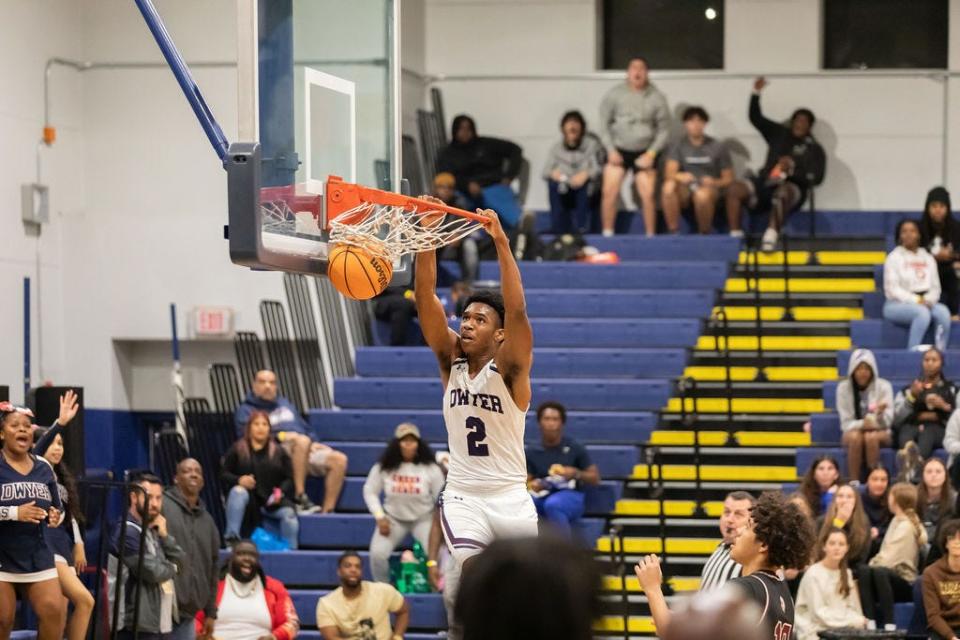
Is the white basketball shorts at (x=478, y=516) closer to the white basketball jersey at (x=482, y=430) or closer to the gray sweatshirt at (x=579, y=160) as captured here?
the white basketball jersey at (x=482, y=430)

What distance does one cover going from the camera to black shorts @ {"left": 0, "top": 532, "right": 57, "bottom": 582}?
9258 millimetres

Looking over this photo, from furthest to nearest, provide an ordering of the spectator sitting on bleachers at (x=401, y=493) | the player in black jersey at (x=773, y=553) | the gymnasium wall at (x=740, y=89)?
the gymnasium wall at (x=740, y=89), the spectator sitting on bleachers at (x=401, y=493), the player in black jersey at (x=773, y=553)

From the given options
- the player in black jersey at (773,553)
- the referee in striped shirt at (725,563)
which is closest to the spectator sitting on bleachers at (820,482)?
the referee in striped shirt at (725,563)

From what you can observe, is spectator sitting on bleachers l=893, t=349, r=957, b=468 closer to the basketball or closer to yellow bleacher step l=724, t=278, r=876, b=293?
yellow bleacher step l=724, t=278, r=876, b=293

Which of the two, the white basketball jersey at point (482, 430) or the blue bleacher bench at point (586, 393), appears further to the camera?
the blue bleacher bench at point (586, 393)

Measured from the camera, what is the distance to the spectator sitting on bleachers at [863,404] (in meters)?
12.7

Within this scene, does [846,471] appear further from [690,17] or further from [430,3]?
[430,3]

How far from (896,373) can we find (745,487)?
5.96ft

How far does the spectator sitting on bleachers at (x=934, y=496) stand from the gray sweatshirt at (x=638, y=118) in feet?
18.2

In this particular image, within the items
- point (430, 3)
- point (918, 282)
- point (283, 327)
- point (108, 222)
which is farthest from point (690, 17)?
point (108, 222)

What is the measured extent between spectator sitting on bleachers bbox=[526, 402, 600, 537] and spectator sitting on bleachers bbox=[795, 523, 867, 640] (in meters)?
2.01

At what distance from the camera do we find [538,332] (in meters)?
14.9

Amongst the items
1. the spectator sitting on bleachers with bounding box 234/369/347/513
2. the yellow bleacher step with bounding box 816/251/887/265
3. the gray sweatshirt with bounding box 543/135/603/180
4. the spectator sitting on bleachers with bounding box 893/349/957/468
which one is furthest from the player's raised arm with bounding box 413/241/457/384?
the yellow bleacher step with bounding box 816/251/887/265

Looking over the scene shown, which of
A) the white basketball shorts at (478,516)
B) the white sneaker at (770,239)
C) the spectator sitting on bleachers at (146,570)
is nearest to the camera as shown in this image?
the white basketball shorts at (478,516)
